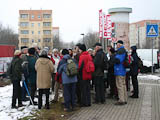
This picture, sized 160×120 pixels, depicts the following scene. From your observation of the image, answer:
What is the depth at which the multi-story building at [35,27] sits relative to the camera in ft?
311

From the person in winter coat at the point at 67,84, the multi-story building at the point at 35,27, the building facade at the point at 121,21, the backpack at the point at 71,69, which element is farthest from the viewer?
the multi-story building at the point at 35,27

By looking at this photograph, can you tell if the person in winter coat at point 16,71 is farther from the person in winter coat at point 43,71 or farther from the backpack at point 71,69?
the backpack at point 71,69

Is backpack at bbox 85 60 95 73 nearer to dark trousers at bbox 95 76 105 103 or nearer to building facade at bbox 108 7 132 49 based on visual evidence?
dark trousers at bbox 95 76 105 103

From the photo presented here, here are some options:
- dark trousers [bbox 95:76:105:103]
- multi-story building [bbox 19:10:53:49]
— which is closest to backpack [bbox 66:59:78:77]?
dark trousers [bbox 95:76:105:103]

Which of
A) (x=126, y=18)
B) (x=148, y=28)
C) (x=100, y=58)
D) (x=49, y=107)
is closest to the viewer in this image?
(x=49, y=107)

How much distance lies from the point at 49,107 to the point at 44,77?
46.1 inches

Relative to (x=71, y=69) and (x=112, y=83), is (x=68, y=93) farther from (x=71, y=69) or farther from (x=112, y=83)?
(x=112, y=83)

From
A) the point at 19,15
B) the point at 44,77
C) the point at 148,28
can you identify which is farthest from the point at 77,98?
the point at 19,15

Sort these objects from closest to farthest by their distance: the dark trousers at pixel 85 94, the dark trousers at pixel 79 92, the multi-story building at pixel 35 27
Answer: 1. the dark trousers at pixel 85 94
2. the dark trousers at pixel 79 92
3. the multi-story building at pixel 35 27

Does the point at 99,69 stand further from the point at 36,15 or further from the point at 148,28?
the point at 36,15

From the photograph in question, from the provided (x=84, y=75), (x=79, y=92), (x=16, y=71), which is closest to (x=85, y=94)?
(x=79, y=92)

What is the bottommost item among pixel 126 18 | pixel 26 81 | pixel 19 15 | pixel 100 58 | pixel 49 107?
pixel 49 107

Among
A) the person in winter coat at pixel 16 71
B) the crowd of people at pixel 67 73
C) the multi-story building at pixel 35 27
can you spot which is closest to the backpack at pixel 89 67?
the crowd of people at pixel 67 73

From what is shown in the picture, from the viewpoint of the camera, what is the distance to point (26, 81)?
8.54 m
